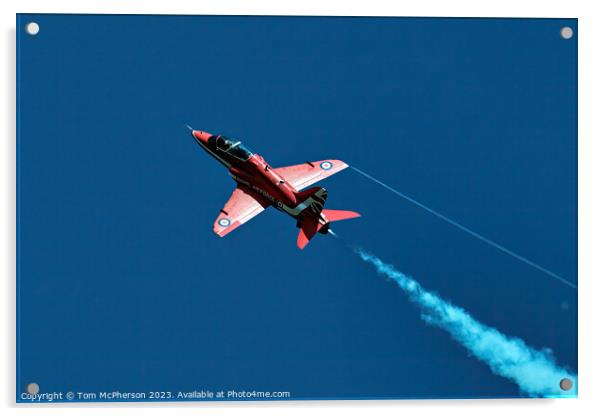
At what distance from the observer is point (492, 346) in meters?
27.1

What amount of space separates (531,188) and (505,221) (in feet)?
3.86

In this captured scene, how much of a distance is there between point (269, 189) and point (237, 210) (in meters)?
1.36

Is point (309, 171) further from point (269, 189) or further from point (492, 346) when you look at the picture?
point (492, 346)

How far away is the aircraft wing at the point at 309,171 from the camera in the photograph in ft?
90.0

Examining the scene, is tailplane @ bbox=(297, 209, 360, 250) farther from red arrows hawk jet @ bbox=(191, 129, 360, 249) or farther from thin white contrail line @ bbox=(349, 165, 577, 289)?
thin white contrail line @ bbox=(349, 165, 577, 289)

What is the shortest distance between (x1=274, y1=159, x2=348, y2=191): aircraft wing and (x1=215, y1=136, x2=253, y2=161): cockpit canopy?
3.34ft

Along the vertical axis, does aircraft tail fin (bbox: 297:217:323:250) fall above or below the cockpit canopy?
below

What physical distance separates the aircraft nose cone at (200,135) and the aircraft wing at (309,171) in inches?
84.4

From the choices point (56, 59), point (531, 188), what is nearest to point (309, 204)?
point (531, 188)

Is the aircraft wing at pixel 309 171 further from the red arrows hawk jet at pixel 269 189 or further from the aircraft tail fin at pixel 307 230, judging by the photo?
the aircraft tail fin at pixel 307 230

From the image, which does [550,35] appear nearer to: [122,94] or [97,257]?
[122,94]

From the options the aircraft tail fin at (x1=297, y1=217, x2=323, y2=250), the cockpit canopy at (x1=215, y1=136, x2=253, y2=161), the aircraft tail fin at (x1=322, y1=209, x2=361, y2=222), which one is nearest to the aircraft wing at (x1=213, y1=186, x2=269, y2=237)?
the cockpit canopy at (x1=215, y1=136, x2=253, y2=161)

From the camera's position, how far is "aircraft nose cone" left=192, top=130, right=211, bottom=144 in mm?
27609

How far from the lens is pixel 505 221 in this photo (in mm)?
27453
